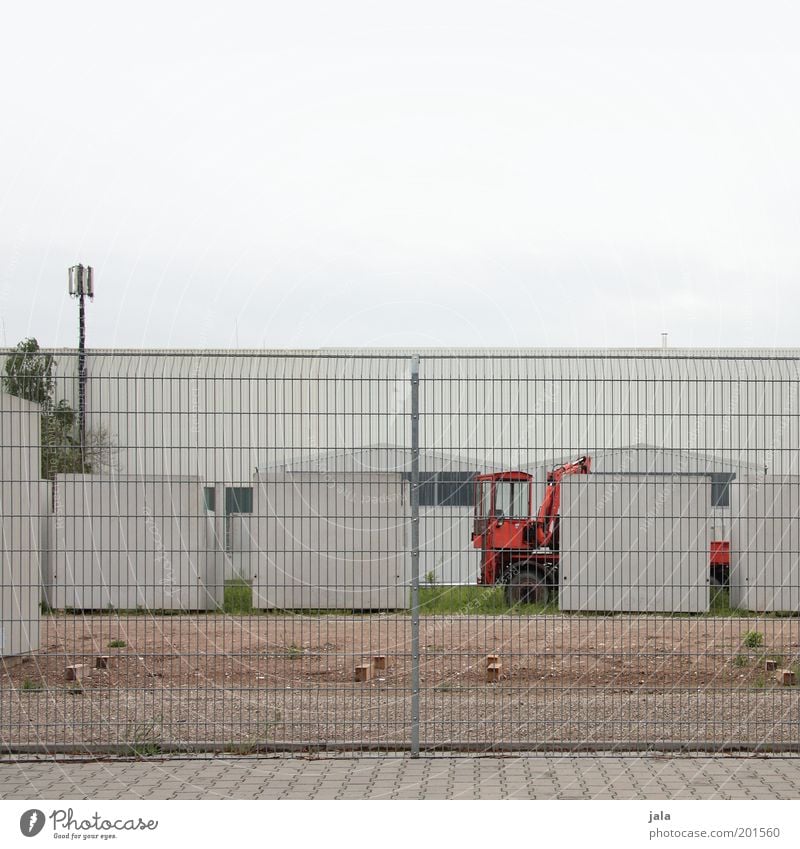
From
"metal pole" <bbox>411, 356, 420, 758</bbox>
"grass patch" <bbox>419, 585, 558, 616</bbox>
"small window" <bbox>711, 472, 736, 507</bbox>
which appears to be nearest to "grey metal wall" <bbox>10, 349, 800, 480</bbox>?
"metal pole" <bbox>411, 356, 420, 758</bbox>

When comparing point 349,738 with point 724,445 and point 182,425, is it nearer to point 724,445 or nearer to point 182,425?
point 182,425

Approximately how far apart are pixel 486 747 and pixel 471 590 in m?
1.96

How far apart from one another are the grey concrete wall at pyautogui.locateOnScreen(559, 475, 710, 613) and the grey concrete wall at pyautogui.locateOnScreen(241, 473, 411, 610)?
1618 millimetres

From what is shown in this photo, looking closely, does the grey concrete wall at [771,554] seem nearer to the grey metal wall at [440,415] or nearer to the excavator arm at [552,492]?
the grey metal wall at [440,415]

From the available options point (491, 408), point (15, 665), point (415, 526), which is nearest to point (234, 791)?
point (415, 526)

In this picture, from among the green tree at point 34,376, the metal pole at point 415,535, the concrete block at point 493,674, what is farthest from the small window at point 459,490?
the green tree at point 34,376

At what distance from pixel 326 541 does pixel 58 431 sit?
2.40 meters

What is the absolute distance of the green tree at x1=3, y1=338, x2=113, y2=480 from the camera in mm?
8633

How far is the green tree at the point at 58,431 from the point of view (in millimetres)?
8633

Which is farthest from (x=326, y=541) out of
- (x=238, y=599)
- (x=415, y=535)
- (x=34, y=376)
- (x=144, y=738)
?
(x=34, y=376)

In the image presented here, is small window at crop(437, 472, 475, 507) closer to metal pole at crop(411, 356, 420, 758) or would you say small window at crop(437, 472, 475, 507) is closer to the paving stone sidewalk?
metal pole at crop(411, 356, 420, 758)

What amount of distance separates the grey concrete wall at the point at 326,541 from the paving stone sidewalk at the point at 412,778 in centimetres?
129

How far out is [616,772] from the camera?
26.4ft

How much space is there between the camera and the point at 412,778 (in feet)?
25.8
